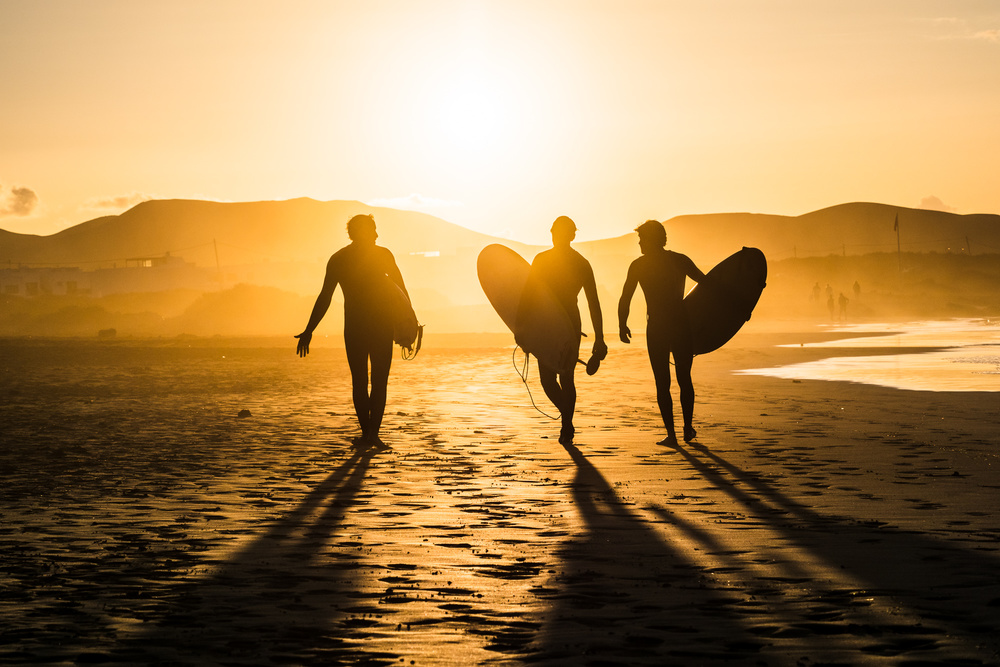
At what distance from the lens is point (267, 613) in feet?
13.4

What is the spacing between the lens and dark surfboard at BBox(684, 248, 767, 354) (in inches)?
406

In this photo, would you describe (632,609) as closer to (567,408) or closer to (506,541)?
(506,541)

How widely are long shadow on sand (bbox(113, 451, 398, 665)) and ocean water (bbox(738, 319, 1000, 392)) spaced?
1157 centimetres

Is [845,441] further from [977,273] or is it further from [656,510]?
[977,273]

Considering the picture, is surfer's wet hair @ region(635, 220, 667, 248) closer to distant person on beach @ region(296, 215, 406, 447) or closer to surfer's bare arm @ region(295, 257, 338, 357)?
distant person on beach @ region(296, 215, 406, 447)

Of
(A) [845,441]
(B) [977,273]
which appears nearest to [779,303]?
(B) [977,273]

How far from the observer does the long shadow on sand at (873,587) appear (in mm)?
3580

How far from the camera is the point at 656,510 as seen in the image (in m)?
6.19

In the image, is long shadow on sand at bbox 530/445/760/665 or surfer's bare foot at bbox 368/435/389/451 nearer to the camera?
long shadow on sand at bbox 530/445/760/665

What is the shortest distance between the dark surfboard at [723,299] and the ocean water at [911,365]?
535 cm

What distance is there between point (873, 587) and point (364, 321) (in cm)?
597

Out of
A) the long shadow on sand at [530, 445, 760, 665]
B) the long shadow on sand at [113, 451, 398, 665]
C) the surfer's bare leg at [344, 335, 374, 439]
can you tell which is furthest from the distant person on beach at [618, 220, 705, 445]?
the long shadow on sand at [113, 451, 398, 665]

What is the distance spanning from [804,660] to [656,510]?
2.80 meters

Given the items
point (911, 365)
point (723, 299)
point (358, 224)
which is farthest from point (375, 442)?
point (911, 365)
